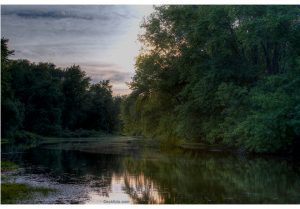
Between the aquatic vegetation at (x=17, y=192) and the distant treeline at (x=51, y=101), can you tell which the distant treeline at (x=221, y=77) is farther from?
the aquatic vegetation at (x=17, y=192)

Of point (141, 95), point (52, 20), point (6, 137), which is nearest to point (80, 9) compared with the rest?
point (52, 20)

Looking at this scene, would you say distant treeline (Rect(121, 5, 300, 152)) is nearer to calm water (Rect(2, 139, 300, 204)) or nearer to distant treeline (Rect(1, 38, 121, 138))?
calm water (Rect(2, 139, 300, 204))

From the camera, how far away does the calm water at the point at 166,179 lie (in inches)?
617

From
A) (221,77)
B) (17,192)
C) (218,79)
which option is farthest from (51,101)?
(17,192)

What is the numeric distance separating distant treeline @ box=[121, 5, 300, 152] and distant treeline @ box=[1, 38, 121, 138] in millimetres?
10740

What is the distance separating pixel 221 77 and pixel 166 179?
13.3 metres

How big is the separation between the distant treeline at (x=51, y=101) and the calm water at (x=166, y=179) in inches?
681

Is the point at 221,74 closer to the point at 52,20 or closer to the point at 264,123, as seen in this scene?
the point at 264,123

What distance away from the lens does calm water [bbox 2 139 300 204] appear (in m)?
15.7

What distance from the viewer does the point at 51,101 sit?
6988 cm

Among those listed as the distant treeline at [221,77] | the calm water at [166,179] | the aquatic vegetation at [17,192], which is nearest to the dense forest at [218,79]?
the distant treeline at [221,77]

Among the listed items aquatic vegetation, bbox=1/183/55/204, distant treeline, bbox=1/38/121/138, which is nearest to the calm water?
aquatic vegetation, bbox=1/183/55/204

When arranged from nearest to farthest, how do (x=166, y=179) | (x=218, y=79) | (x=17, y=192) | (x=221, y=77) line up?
(x=17, y=192) → (x=166, y=179) → (x=221, y=77) → (x=218, y=79)

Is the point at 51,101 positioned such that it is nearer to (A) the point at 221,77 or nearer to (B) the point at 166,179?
(A) the point at 221,77
